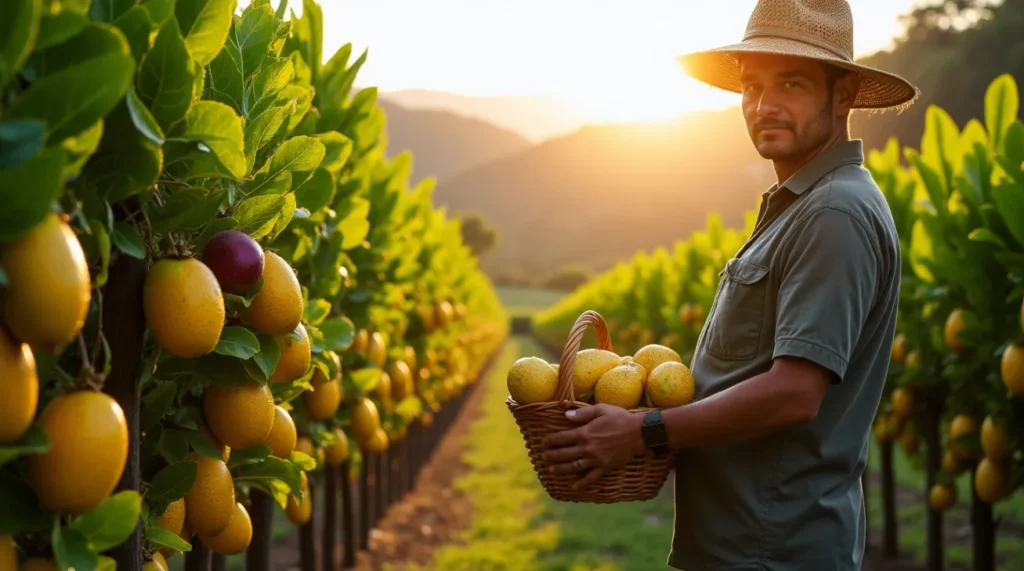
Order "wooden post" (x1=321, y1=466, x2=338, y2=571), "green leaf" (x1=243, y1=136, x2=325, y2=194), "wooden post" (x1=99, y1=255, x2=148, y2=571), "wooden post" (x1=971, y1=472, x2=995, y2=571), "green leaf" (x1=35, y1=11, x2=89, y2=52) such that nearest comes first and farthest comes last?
"green leaf" (x1=35, y1=11, x2=89, y2=52)
"wooden post" (x1=99, y1=255, x2=148, y2=571)
"green leaf" (x1=243, y1=136, x2=325, y2=194)
"wooden post" (x1=971, y1=472, x2=995, y2=571)
"wooden post" (x1=321, y1=466, x2=338, y2=571)

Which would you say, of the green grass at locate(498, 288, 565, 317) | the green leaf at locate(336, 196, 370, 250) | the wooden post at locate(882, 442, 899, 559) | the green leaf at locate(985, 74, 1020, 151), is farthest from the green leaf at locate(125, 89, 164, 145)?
the green grass at locate(498, 288, 565, 317)

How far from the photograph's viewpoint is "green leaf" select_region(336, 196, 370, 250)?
15.0 ft

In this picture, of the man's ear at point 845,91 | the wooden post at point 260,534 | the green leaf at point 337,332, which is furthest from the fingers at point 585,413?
the wooden post at point 260,534

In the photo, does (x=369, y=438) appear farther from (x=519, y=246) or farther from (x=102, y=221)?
(x=519, y=246)

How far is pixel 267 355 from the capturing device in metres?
2.37

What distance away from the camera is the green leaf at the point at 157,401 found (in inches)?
90.3

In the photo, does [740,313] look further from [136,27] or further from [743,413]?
[136,27]

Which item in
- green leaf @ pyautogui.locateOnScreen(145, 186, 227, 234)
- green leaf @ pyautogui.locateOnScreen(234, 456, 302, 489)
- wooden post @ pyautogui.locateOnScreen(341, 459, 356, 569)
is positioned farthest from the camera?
wooden post @ pyautogui.locateOnScreen(341, 459, 356, 569)

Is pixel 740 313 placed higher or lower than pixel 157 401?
higher

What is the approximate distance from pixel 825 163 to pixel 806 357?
2.30 feet

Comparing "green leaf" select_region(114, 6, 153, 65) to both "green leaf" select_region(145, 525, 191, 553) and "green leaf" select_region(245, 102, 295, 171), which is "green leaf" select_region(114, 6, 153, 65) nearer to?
"green leaf" select_region(245, 102, 295, 171)

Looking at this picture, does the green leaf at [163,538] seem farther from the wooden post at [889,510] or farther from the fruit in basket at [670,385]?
the wooden post at [889,510]

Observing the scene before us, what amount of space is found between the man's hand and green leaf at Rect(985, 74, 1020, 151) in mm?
3756

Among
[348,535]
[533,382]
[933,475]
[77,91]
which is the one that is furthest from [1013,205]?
[348,535]
